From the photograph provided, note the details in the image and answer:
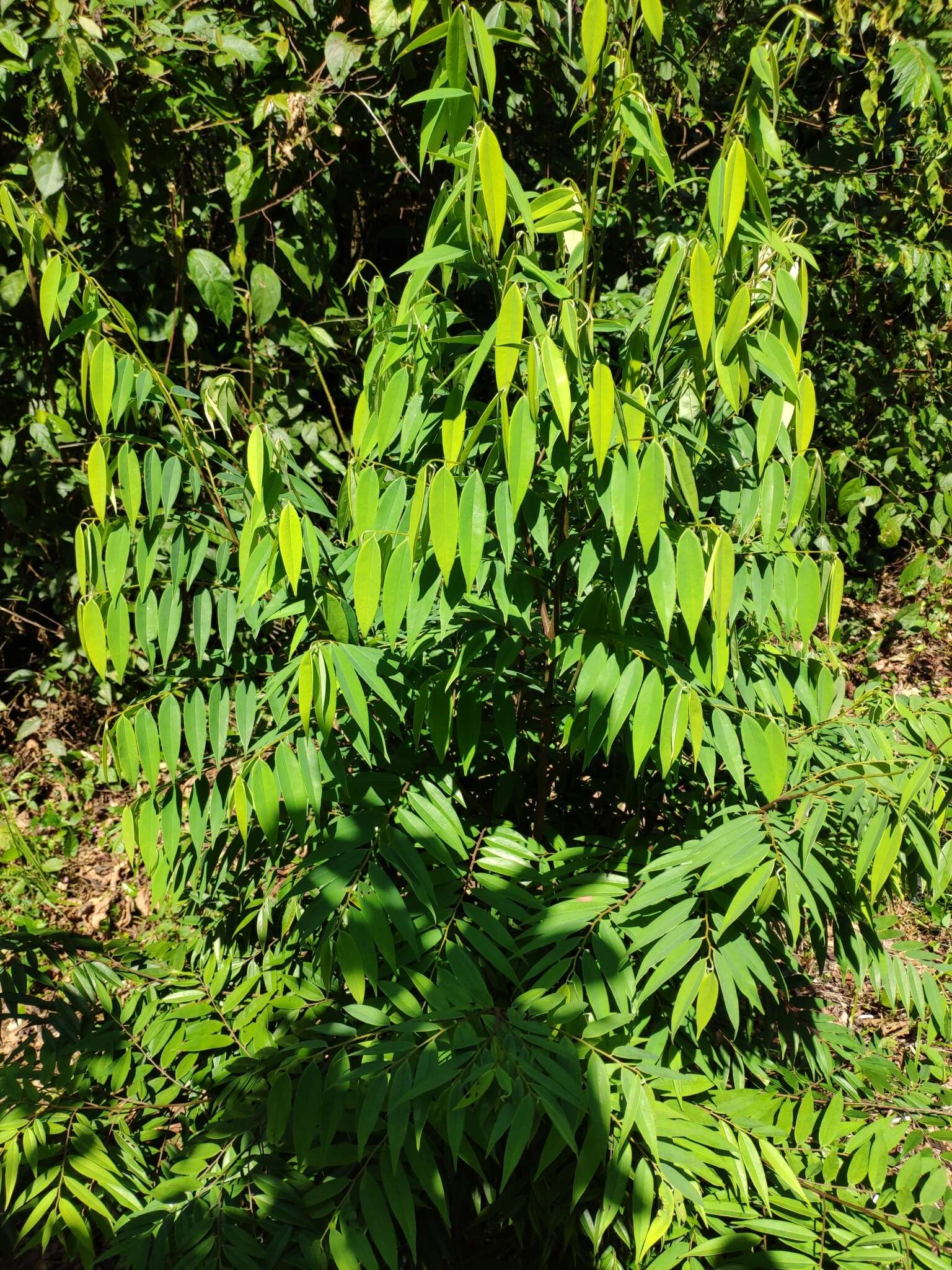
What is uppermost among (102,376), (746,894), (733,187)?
(733,187)

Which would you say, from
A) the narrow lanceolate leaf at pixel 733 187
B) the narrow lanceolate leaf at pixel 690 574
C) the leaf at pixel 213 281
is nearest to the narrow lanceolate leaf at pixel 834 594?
the narrow lanceolate leaf at pixel 690 574

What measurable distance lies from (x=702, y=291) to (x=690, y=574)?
0.34 meters

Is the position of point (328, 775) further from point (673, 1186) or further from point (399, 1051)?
point (673, 1186)

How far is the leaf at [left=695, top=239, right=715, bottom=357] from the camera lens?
3.71 ft

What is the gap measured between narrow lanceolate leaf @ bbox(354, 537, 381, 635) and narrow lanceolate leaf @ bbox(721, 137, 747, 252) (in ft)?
1.81

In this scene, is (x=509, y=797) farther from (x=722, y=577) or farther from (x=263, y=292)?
(x=263, y=292)

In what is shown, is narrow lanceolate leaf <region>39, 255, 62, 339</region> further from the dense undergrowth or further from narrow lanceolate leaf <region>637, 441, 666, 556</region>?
narrow lanceolate leaf <region>637, 441, 666, 556</region>

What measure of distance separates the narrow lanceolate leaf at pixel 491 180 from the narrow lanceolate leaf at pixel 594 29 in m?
0.20

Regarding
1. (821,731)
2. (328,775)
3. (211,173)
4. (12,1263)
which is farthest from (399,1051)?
(211,173)

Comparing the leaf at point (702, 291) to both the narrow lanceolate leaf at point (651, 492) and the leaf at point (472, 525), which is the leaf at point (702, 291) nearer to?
the narrow lanceolate leaf at point (651, 492)

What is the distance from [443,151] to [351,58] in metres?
2.08

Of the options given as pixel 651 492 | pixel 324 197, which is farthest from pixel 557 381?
pixel 324 197

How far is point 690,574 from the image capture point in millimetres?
1237

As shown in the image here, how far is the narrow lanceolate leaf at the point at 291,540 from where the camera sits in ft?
3.92
